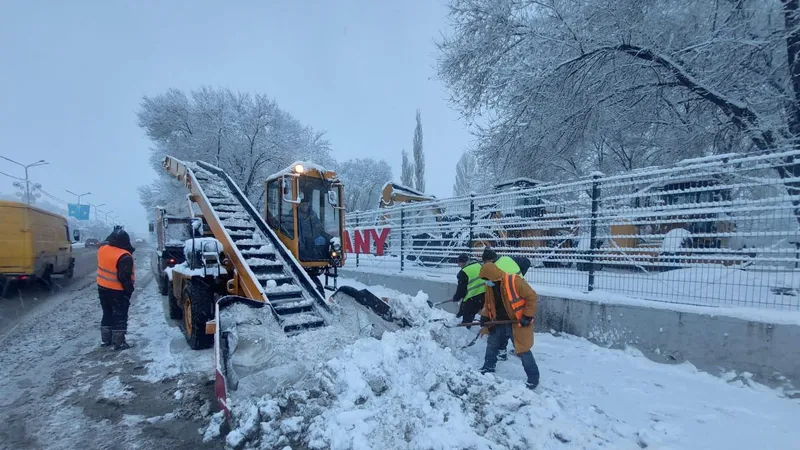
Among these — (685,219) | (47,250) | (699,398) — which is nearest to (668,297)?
(685,219)

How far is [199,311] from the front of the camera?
5758 millimetres

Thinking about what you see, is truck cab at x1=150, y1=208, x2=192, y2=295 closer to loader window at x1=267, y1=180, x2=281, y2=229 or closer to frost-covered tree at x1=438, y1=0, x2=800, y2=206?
loader window at x1=267, y1=180, x2=281, y2=229

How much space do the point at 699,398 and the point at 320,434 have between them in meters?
3.51

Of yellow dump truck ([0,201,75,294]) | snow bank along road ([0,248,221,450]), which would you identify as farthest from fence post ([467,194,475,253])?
yellow dump truck ([0,201,75,294])

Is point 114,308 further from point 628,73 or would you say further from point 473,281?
point 628,73

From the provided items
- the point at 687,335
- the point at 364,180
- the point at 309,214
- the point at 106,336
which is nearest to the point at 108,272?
the point at 106,336

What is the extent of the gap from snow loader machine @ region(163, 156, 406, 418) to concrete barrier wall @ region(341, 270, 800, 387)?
2514mm

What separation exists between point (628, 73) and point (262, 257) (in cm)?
790

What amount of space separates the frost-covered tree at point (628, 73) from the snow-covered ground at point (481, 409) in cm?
529

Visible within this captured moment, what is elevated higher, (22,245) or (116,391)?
(22,245)

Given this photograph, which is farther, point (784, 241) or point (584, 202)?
point (584, 202)

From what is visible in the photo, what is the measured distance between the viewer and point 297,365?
366cm

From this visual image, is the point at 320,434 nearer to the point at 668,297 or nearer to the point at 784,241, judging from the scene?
the point at 668,297

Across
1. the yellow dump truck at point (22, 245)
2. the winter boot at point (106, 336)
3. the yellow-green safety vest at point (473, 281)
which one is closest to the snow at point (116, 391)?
the winter boot at point (106, 336)
